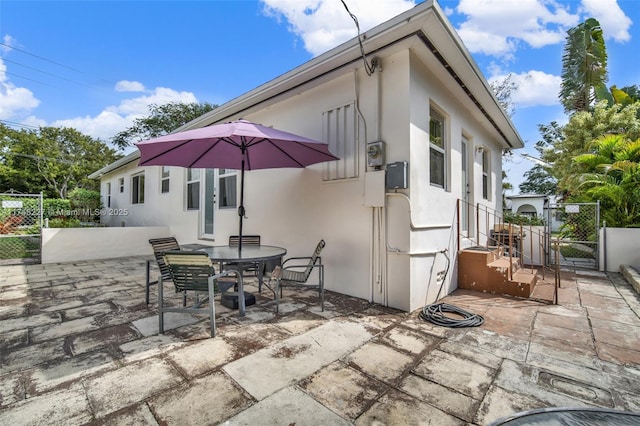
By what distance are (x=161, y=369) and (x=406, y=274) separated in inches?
103

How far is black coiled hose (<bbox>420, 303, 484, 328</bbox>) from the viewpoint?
3005mm

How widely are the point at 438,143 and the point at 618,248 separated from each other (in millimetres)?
5027

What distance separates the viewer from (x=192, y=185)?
24.8 feet

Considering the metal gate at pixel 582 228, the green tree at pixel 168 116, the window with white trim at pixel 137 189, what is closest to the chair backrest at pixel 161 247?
the metal gate at pixel 582 228

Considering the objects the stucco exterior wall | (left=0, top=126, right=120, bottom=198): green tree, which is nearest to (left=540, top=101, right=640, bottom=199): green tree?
the stucco exterior wall

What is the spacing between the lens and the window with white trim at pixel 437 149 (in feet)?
13.9

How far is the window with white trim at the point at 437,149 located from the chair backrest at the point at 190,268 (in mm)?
Result: 3174

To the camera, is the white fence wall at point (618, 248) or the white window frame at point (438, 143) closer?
the white window frame at point (438, 143)

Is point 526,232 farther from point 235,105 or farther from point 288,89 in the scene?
point 235,105

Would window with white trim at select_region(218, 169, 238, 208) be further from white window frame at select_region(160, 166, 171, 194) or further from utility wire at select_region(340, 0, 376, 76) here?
utility wire at select_region(340, 0, 376, 76)

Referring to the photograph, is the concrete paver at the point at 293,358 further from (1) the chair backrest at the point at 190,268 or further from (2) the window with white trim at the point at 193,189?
(2) the window with white trim at the point at 193,189

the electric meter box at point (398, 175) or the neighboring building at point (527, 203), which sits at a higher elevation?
the neighboring building at point (527, 203)

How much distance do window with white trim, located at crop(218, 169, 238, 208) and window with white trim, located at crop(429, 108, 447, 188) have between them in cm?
381

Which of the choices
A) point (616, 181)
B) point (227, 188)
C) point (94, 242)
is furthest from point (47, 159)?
point (616, 181)
